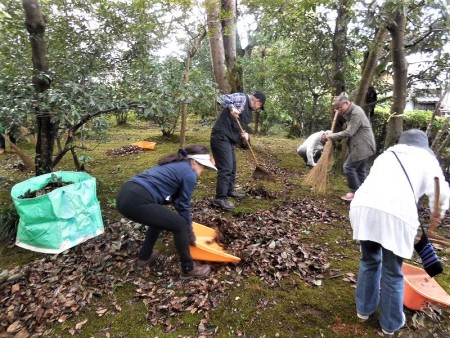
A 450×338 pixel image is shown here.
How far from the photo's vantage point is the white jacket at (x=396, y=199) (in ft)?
6.93

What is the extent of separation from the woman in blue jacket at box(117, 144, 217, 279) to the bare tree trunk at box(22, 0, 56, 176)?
67.6 inches

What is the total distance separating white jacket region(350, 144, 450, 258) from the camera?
211 centimetres

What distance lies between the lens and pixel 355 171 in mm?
4961

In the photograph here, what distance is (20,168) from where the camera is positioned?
6.54 metres

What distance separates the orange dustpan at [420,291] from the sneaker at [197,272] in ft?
5.88

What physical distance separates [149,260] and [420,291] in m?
2.53

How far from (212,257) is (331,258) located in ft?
4.54

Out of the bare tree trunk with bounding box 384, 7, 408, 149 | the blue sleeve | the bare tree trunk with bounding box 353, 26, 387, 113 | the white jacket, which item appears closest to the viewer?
the white jacket

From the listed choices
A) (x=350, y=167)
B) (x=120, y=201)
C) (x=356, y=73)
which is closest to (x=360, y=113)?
(x=350, y=167)

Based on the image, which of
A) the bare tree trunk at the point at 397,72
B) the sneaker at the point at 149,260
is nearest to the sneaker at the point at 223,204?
the sneaker at the point at 149,260

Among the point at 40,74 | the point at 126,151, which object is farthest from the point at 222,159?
the point at 126,151

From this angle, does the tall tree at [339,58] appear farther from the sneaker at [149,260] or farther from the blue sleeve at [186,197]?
the sneaker at [149,260]

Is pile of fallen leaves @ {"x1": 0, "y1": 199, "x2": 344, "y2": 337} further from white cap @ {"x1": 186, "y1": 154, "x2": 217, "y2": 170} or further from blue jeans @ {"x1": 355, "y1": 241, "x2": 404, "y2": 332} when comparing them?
white cap @ {"x1": 186, "y1": 154, "x2": 217, "y2": 170}

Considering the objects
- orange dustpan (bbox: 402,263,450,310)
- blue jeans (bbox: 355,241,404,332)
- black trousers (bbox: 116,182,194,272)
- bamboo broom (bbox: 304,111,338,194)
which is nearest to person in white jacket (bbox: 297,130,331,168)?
bamboo broom (bbox: 304,111,338,194)
